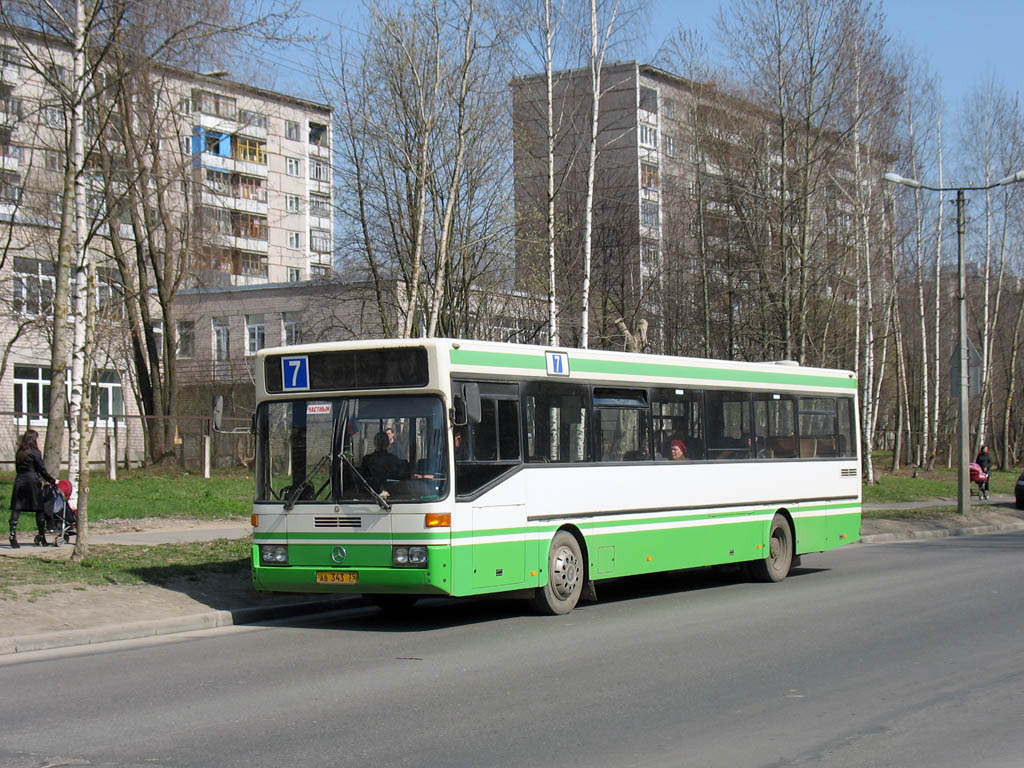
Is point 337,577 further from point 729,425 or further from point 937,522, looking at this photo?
point 937,522

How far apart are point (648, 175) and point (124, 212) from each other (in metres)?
27.0

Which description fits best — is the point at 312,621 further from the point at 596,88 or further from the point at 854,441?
the point at 596,88

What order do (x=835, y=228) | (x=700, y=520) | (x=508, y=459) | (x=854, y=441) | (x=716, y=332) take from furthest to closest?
(x=716, y=332) → (x=835, y=228) → (x=854, y=441) → (x=700, y=520) → (x=508, y=459)

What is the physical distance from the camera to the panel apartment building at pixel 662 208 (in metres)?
31.8

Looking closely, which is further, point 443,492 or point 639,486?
point 639,486

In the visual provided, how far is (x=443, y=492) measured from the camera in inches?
486

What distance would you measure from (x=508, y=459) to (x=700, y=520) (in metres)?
3.93

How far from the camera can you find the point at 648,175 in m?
49.5

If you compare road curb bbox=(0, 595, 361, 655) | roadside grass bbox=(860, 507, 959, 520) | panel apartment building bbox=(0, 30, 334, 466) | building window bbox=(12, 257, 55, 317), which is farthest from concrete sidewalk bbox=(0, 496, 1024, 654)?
building window bbox=(12, 257, 55, 317)

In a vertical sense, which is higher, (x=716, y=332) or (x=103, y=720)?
(x=716, y=332)

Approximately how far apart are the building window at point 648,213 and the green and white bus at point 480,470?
3362 cm

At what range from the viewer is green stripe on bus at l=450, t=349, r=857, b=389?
42.9ft

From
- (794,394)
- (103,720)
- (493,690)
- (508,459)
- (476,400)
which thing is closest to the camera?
(103,720)

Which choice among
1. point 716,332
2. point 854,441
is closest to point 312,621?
point 854,441
